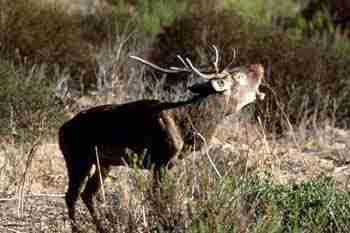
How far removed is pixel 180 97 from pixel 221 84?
433cm

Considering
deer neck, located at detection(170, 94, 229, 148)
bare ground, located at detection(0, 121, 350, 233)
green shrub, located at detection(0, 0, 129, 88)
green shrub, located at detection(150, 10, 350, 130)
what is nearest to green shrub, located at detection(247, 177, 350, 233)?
bare ground, located at detection(0, 121, 350, 233)

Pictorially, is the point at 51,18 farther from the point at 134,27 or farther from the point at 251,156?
the point at 251,156

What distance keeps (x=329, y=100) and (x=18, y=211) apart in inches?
262

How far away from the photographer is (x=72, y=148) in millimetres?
7395

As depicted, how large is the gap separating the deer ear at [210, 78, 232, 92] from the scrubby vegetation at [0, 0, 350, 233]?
1.19ft

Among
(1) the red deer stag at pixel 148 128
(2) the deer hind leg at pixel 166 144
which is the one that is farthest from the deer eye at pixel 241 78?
(2) the deer hind leg at pixel 166 144

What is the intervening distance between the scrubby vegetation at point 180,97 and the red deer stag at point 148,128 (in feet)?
0.83

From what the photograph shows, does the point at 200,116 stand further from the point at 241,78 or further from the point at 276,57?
the point at 276,57

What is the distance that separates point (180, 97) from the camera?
11.7m

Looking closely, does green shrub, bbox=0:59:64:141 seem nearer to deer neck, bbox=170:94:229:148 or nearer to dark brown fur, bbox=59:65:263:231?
dark brown fur, bbox=59:65:263:231

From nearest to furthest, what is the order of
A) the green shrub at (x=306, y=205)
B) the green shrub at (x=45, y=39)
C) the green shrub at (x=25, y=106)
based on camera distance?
the green shrub at (x=306, y=205) < the green shrub at (x=25, y=106) < the green shrub at (x=45, y=39)

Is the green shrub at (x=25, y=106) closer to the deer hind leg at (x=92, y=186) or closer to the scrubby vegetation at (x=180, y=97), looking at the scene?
the scrubby vegetation at (x=180, y=97)

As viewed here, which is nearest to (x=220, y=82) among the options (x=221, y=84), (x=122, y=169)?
(x=221, y=84)

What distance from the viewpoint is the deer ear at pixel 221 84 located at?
24.1 feet
